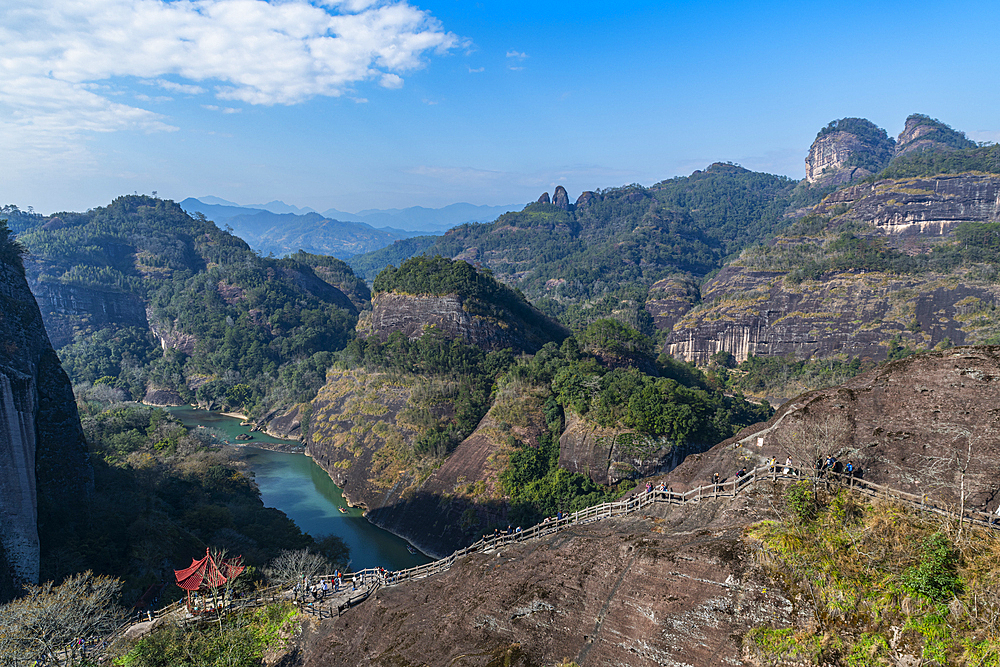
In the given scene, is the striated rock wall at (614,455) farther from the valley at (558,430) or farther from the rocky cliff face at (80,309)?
the rocky cliff face at (80,309)

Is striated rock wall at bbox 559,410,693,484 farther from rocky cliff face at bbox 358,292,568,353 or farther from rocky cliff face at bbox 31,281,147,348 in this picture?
rocky cliff face at bbox 31,281,147,348

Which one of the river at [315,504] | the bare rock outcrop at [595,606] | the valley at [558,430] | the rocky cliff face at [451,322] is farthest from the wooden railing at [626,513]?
the rocky cliff face at [451,322]

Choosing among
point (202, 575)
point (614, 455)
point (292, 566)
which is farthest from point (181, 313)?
point (202, 575)

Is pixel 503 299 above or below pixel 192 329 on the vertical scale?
above

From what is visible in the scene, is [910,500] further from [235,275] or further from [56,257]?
[56,257]

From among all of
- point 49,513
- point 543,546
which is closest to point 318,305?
point 49,513

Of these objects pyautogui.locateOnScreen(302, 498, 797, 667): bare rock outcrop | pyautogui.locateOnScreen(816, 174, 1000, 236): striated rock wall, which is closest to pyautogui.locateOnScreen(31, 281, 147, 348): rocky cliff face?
pyautogui.locateOnScreen(302, 498, 797, 667): bare rock outcrop
